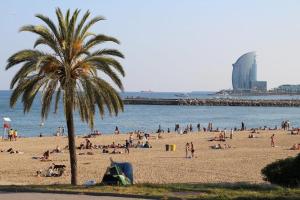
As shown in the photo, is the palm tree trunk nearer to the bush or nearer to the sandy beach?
the sandy beach

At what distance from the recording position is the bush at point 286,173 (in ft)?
54.6

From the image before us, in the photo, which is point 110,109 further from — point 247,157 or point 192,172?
point 247,157

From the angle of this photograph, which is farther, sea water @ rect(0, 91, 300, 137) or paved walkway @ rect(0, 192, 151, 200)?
sea water @ rect(0, 91, 300, 137)

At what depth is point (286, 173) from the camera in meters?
16.9

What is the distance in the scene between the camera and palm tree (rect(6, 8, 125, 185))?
650 inches

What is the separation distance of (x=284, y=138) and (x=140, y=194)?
42.3 metres

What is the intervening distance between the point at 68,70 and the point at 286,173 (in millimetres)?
7361

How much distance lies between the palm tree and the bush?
5.32 meters

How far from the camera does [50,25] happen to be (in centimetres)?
1667

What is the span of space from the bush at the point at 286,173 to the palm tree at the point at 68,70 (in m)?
5.32

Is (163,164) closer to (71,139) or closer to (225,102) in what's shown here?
(71,139)

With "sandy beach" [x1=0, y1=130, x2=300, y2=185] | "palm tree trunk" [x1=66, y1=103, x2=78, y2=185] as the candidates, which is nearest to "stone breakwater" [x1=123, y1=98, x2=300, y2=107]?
"sandy beach" [x1=0, y1=130, x2=300, y2=185]

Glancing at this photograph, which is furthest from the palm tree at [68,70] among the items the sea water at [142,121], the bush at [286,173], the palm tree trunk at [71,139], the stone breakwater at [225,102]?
the stone breakwater at [225,102]

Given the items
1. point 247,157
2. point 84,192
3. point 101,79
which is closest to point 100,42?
point 101,79
